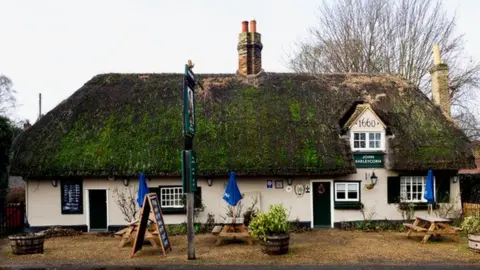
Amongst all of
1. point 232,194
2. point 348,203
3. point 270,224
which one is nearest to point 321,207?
point 348,203

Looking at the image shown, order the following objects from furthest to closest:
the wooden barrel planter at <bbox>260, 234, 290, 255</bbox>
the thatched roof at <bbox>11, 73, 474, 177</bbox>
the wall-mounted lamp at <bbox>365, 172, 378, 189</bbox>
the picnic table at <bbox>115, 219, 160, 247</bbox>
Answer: the wall-mounted lamp at <bbox>365, 172, 378, 189</bbox>, the thatched roof at <bbox>11, 73, 474, 177</bbox>, the picnic table at <bbox>115, 219, 160, 247</bbox>, the wooden barrel planter at <bbox>260, 234, 290, 255</bbox>

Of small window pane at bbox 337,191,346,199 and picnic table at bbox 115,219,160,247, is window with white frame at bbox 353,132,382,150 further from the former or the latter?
picnic table at bbox 115,219,160,247

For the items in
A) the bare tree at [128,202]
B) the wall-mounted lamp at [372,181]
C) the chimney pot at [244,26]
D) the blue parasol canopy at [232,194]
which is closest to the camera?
the blue parasol canopy at [232,194]

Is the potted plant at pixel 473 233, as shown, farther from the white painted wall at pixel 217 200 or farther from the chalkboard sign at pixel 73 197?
the chalkboard sign at pixel 73 197

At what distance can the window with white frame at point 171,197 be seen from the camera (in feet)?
50.0

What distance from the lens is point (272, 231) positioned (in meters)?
10.8

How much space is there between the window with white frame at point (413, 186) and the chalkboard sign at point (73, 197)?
43.1 feet

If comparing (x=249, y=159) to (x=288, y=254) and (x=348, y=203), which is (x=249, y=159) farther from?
(x=288, y=254)

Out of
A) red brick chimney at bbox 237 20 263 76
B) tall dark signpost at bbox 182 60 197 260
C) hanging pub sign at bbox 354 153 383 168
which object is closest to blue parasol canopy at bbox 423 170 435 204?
hanging pub sign at bbox 354 153 383 168

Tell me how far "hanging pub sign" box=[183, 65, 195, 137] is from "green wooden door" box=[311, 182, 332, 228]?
7.16 m

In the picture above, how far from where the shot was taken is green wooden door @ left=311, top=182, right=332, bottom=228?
15602 millimetres

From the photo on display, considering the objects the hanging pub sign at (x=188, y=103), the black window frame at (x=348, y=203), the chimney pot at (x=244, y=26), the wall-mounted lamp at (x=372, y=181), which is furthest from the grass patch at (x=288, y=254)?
the chimney pot at (x=244, y=26)

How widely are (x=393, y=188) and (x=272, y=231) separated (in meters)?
7.27

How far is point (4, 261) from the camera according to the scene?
34.4ft
